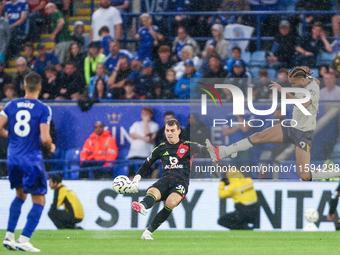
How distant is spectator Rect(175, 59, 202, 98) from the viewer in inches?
500

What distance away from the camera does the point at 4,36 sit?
14781mm

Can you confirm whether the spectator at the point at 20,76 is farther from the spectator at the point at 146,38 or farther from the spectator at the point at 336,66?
the spectator at the point at 336,66

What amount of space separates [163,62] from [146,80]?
646mm

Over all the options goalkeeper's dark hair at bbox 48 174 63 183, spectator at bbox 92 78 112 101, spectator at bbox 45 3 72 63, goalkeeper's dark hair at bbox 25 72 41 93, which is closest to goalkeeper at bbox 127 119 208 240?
goalkeeper's dark hair at bbox 25 72 41 93

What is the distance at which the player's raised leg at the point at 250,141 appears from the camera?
10344mm

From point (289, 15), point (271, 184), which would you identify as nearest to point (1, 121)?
point (271, 184)

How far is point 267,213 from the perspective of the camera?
11.5m

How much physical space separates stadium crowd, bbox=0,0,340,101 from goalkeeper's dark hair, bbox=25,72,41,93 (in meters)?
5.91

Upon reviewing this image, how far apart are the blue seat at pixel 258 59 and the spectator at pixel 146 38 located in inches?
79.1

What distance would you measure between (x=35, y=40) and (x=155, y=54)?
3.40 meters

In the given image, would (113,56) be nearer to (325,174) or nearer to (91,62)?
(91,62)

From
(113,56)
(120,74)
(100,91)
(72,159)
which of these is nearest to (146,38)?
(113,56)

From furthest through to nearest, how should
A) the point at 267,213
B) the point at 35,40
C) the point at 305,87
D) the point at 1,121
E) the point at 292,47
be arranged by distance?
1. the point at 35,40
2. the point at 292,47
3. the point at 267,213
4. the point at 305,87
5. the point at 1,121

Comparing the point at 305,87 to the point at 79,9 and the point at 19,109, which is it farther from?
the point at 79,9
